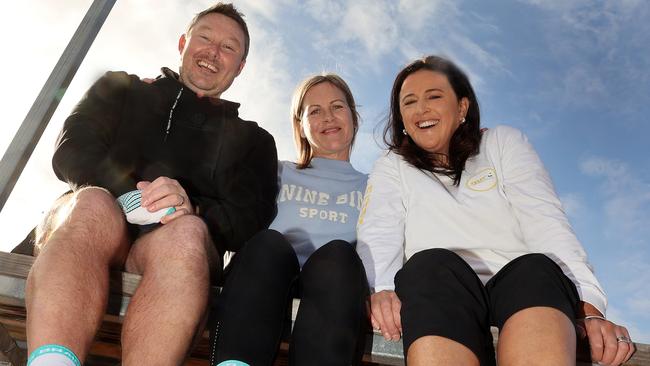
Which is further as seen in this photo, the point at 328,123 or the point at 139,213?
the point at 328,123

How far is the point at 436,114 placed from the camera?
2934 mm

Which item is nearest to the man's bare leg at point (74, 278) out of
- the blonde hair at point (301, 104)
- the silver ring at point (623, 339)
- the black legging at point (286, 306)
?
the black legging at point (286, 306)

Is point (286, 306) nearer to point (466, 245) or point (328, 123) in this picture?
point (466, 245)

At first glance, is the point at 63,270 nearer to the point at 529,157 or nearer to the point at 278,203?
the point at 278,203

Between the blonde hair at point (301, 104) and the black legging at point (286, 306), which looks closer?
the black legging at point (286, 306)

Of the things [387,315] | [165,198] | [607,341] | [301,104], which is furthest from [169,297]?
[301,104]

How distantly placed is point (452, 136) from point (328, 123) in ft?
2.88

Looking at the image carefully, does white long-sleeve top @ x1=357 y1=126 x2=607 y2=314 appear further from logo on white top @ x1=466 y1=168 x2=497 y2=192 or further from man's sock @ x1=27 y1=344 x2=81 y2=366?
man's sock @ x1=27 y1=344 x2=81 y2=366

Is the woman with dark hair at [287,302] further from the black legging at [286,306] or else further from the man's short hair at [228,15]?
the man's short hair at [228,15]

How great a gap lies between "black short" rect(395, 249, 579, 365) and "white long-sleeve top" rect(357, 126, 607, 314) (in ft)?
1.36

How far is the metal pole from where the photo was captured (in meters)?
2.22

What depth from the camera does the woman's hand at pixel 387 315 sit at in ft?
6.24

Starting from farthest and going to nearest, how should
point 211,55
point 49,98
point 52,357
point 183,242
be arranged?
point 211,55 → point 49,98 → point 183,242 → point 52,357

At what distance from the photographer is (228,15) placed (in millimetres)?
3670
